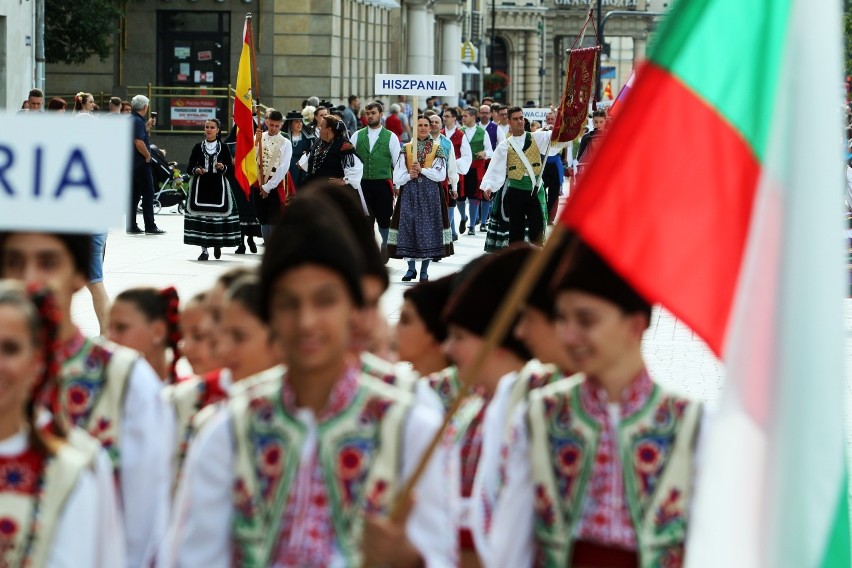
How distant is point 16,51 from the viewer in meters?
29.1

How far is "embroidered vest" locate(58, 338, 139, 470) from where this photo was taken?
443 centimetres

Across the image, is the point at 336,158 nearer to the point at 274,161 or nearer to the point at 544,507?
the point at 274,161

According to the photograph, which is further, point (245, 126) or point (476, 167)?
point (476, 167)

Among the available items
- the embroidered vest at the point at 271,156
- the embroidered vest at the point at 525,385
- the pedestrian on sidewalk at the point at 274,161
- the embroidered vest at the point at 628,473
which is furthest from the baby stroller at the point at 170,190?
the embroidered vest at the point at 628,473

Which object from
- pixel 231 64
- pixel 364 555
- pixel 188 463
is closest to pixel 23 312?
pixel 188 463

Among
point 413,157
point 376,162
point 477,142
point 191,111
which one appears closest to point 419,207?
point 413,157

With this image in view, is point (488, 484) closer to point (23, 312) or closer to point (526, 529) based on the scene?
point (526, 529)

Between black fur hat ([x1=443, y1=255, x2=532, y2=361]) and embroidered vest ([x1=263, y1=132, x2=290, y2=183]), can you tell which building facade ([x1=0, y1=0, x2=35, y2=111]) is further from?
black fur hat ([x1=443, y1=255, x2=532, y2=361])

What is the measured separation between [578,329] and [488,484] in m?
0.47

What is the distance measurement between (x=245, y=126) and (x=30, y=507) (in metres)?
16.5

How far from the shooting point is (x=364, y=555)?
3564 millimetres

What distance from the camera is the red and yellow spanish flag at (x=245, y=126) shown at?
19.9m

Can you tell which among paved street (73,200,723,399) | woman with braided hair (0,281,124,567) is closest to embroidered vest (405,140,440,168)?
paved street (73,200,723,399)

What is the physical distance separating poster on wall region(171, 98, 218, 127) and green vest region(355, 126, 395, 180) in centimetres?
1855
